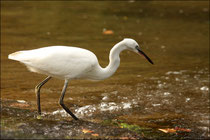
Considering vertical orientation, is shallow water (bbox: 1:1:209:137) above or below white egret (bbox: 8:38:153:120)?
below

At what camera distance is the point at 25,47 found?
30.1ft

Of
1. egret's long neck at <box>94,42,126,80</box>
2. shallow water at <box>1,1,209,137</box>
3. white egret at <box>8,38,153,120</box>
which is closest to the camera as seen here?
white egret at <box>8,38,153,120</box>

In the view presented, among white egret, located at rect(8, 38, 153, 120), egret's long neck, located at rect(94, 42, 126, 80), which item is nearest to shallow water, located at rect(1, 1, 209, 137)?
egret's long neck, located at rect(94, 42, 126, 80)

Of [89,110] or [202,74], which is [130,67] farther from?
[89,110]

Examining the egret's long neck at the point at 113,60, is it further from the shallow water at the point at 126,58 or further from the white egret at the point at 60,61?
the shallow water at the point at 126,58

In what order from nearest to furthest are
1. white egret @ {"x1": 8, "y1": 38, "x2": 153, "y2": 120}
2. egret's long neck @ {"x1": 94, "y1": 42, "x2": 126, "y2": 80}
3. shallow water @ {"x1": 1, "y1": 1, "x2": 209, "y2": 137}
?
white egret @ {"x1": 8, "y1": 38, "x2": 153, "y2": 120} < egret's long neck @ {"x1": 94, "y1": 42, "x2": 126, "y2": 80} < shallow water @ {"x1": 1, "y1": 1, "x2": 209, "y2": 137}

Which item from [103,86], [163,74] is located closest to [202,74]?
[163,74]

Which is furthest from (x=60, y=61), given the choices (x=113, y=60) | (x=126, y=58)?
(x=126, y=58)

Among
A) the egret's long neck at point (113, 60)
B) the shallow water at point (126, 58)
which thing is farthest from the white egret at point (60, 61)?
the shallow water at point (126, 58)

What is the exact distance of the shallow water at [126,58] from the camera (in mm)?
6152

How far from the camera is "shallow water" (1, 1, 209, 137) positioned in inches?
242

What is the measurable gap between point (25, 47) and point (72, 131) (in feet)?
16.3

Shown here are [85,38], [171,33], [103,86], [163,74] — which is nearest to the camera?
[103,86]

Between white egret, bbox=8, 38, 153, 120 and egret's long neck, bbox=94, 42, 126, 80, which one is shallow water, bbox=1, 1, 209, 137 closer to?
egret's long neck, bbox=94, 42, 126, 80
